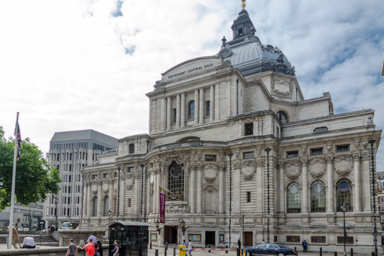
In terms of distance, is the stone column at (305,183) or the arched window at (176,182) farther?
the arched window at (176,182)

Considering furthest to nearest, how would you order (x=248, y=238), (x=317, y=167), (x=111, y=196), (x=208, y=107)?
1. (x=111, y=196)
2. (x=208, y=107)
3. (x=248, y=238)
4. (x=317, y=167)

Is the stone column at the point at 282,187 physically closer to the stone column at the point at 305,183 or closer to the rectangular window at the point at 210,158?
the stone column at the point at 305,183

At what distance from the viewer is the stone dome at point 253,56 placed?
71562 millimetres

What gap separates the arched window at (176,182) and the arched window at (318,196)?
17309mm

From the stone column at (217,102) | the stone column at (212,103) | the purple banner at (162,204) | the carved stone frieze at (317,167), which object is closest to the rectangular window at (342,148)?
the carved stone frieze at (317,167)

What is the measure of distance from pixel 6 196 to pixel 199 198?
2641 centimetres

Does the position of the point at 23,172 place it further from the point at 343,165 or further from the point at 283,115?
the point at 283,115

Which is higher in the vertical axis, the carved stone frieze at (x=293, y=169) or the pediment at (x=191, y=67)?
the pediment at (x=191, y=67)

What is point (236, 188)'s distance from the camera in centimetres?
5147

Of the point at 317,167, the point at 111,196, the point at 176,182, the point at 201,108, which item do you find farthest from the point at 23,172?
the point at 317,167

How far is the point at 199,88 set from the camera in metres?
60.3

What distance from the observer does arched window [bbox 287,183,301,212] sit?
164ft

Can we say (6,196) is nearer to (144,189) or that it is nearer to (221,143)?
(144,189)

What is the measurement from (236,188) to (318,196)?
34.6ft
